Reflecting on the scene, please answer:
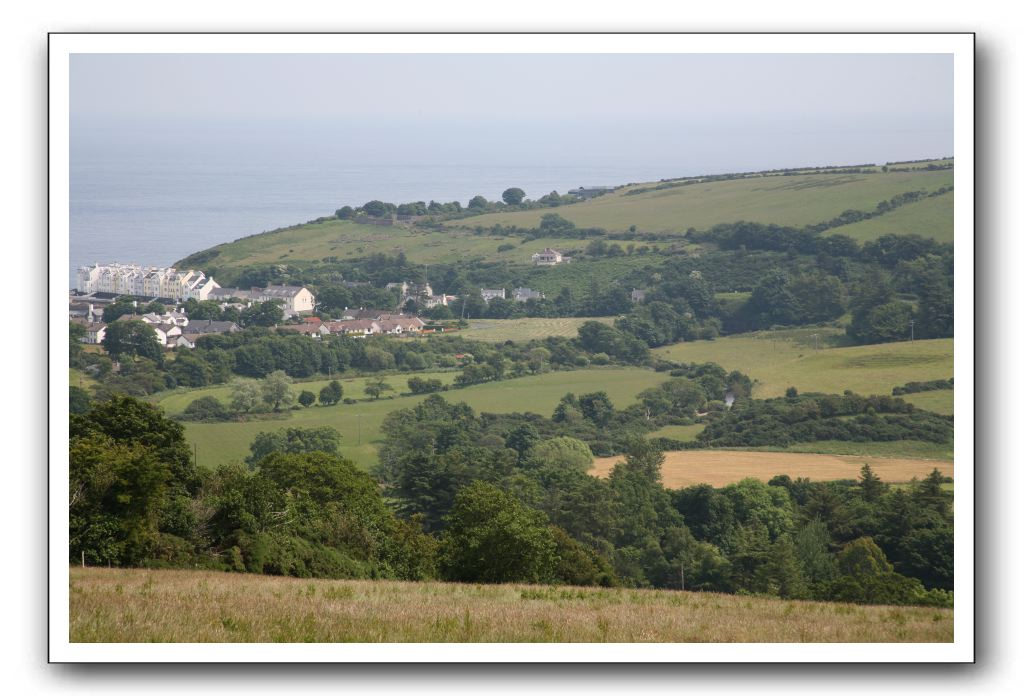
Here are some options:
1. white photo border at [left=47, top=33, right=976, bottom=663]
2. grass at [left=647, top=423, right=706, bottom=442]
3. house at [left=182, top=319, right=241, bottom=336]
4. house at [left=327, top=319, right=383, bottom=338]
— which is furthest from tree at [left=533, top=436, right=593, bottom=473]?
white photo border at [left=47, top=33, right=976, bottom=663]

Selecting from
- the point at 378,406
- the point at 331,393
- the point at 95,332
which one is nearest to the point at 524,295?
the point at 331,393

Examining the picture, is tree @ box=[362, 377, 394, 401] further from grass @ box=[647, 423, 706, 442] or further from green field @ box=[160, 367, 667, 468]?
grass @ box=[647, 423, 706, 442]

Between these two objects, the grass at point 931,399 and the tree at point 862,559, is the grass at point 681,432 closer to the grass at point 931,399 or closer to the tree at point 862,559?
the grass at point 931,399

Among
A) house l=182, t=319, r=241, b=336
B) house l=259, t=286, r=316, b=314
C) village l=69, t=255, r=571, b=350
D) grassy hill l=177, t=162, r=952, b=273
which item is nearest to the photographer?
village l=69, t=255, r=571, b=350

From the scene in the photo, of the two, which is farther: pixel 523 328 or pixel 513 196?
pixel 523 328

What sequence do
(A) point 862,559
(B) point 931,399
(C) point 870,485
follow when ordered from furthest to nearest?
1. (C) point 870,485
2. (B) point 931,399
3. (A) point 862,559

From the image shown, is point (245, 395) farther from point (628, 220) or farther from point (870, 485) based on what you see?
point (628, 220)

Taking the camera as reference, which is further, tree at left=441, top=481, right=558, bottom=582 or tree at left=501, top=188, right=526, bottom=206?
tree at left=501, top=188, right=526, bottom=206
